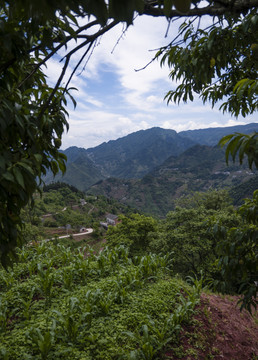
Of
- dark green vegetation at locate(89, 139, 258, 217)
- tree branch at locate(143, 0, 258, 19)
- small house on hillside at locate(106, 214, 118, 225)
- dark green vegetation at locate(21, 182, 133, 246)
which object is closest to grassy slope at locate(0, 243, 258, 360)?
tree branch at locate(143, 0, 258, 19)

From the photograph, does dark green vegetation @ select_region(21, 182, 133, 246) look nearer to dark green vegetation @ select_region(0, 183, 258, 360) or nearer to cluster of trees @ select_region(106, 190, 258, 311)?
cluster of trees @ select_region(106, 190, 258, 311)

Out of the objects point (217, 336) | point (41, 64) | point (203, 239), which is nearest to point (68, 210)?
point (203, 239)

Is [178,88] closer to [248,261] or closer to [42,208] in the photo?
[248,261]

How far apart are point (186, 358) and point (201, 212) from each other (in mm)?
11186

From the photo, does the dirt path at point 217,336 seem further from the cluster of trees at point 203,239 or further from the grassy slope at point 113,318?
the cluster of trees at point 203,239

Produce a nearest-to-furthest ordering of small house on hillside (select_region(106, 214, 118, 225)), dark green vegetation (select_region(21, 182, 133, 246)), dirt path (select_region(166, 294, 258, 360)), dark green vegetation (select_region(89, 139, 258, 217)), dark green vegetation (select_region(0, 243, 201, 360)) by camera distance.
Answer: dark green vegetation (select_region(0, 243, 201, 360)) → dirt path (select_region(166, 294, 258, 360)) → dark green vegetation (select_region(21, 182, 133, 246)) → small house on hillside (select_region(106, 214, 118, 225)) → dark green vegetation (select_region(89, 139, 258, 217))

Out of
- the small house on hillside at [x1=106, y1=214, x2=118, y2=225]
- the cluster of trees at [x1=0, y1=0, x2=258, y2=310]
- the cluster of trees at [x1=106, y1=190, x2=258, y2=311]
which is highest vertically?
the cluster of trees at [x1=0, y1=0, x2=258, y2=310]

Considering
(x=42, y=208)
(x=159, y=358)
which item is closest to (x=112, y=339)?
(x=159, y=358)

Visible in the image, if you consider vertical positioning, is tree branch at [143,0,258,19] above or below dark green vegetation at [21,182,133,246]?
above

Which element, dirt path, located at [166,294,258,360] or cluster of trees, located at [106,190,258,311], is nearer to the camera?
cluster of trees, located at [106,190,258,311]

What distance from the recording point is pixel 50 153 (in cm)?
146

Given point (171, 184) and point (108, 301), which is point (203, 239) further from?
point (171, 184)

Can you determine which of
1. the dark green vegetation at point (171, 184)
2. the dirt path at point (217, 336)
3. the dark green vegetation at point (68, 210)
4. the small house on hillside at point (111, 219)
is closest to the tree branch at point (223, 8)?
the dirt path at point (217, 336)

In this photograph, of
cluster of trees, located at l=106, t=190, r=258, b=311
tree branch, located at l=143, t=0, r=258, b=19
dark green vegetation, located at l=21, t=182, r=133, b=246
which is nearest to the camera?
tree branch, located at l=143, t=0, r=258, b=19
